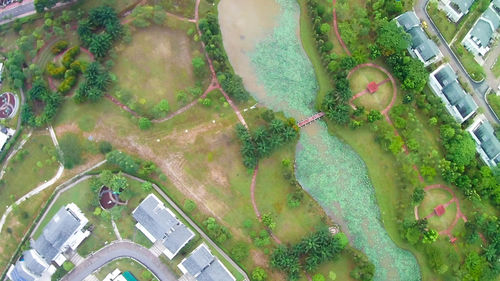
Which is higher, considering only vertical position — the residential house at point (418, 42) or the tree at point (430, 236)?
the residential house at point (418, 42)

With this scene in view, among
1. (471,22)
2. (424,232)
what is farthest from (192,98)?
(471,22)

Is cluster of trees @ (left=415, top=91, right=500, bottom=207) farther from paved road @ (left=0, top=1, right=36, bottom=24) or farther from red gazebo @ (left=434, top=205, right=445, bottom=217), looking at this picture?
paved road @ (left=0, top=1, right=36, bottom=24)

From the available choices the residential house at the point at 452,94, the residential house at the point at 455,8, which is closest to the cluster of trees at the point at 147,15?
the residential house at the point at 452,94

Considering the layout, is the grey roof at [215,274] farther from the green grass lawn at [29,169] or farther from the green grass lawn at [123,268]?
the green grass lawn at [29,169]

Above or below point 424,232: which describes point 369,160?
above

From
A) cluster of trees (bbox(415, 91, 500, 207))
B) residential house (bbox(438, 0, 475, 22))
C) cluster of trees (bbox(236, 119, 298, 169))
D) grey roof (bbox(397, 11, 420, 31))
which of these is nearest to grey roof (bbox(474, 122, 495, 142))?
cluster of trees (bbox(415, 91, 500, 207))

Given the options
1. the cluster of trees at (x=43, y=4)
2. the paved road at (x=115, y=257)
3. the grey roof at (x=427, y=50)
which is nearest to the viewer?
the paved road at (x=115, y=257)

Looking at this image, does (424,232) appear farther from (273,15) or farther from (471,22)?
(273,15)
